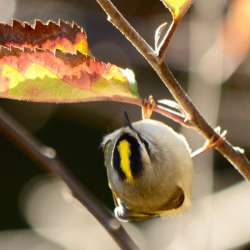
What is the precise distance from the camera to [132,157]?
1.51 metres

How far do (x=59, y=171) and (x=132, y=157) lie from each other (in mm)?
640

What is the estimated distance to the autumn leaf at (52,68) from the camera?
0.71m

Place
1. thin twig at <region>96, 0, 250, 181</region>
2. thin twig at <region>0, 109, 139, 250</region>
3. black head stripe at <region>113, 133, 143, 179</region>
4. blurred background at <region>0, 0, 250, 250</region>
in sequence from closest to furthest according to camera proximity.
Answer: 1. thin twig at <region>96, 0, 250, 181</region>
2. thin twig at <region>0, 109, 139, 250</region>
3. black head stripe at <region>113, 133, 143, 179</region>
4. blurred background at <region>0, 0, 250, 250</region>

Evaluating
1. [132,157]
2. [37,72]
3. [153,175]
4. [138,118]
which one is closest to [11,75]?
[37,72]

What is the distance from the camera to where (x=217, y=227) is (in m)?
2.18

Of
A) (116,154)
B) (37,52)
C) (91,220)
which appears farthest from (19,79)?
(91,220)

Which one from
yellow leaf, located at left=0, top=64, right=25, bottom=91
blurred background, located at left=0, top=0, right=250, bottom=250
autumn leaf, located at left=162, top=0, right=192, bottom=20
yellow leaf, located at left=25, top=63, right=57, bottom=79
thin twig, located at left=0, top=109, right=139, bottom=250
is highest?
yellow leaf, located at left=0, top=64, right=25, bottom=91

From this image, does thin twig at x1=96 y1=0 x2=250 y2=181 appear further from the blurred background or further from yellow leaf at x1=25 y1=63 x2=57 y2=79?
the blurred background

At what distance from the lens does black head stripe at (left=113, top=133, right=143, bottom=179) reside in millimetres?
1482

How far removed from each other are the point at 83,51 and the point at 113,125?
6.95ft

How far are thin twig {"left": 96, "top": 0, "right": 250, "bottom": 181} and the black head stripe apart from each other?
2.08 feet

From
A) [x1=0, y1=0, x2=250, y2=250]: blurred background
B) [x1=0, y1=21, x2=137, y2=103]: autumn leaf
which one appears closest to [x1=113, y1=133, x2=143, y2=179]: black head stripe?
[x1=0, y1=0, x2=250, y2=250]: blurred background

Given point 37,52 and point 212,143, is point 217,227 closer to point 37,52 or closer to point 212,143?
point 212,143

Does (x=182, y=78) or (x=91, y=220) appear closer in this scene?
(x=91, y=220)
